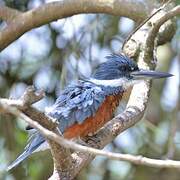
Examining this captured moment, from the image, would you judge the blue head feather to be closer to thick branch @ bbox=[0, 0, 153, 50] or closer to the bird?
the bird

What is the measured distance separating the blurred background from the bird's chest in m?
0.67

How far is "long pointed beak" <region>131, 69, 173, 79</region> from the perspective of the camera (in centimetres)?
300

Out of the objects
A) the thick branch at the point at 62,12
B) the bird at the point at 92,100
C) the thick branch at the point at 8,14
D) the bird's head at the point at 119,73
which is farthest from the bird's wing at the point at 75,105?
the thick branch at the point at 8,14

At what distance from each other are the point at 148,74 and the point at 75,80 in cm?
67

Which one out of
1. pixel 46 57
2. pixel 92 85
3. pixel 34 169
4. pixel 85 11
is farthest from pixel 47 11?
pixel 34 169

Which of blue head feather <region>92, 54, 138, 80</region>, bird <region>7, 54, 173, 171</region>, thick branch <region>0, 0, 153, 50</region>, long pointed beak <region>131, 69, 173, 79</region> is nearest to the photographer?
bird <region>7, 54, 173, 171</region>

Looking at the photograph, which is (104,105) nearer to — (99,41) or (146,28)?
(146,28)

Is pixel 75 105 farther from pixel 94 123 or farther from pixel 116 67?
pixel 116 67

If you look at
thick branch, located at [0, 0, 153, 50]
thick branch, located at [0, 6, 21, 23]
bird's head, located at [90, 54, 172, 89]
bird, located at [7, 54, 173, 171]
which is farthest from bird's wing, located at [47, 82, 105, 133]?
thick branch, located at [0, 6, 21, 23]

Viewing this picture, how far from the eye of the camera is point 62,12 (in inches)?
127

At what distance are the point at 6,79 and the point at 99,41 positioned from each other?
69 centimetres

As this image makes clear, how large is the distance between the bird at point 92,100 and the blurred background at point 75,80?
491mm

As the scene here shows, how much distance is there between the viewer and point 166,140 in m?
4.10

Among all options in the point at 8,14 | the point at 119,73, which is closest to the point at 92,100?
the point at 119,73
